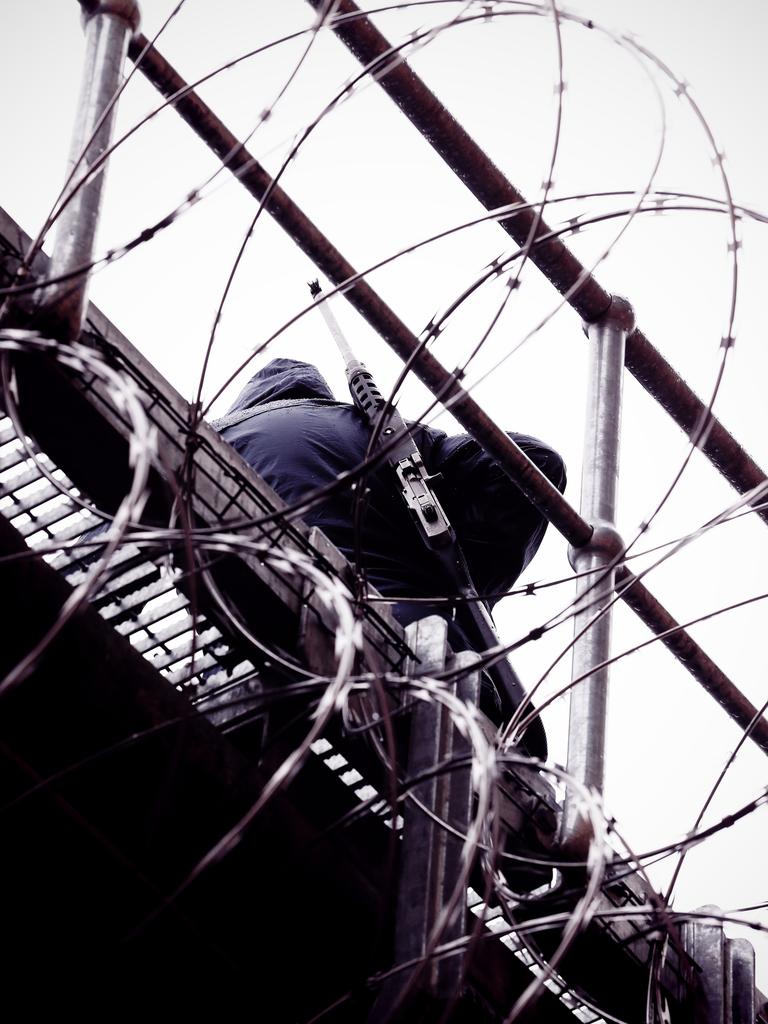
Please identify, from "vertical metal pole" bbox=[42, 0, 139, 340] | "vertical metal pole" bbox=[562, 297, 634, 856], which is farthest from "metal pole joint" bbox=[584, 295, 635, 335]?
"vertical metal pole" bbox=[42, 0, 139, 340]

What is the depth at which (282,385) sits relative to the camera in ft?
31.5

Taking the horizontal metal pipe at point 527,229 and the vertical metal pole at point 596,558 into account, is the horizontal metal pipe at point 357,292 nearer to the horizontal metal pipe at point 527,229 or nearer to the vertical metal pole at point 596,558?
the vertical metal pole at point 596,558

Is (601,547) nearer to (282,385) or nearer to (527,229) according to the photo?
(527,229)

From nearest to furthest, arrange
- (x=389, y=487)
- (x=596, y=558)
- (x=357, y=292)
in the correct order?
(x=357, y=292), (x=596, y=558), (x=389, y=487)

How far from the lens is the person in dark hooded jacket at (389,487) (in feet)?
26.8

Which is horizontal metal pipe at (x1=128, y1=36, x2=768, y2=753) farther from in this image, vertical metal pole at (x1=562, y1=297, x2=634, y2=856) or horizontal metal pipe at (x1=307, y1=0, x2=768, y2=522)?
horizontal metal pipe at (x1=307, y1=0, x2=768, y2=522)

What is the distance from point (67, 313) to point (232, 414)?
11.5 feet

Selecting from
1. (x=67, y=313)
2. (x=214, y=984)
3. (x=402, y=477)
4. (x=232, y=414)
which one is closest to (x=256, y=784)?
(x=214, y=984)

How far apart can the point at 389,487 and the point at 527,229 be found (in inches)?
61.7

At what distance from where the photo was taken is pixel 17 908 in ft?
18.3

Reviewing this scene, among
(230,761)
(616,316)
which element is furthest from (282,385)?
(230,761)

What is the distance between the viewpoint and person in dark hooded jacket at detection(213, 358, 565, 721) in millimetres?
8164

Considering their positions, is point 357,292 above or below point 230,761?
above

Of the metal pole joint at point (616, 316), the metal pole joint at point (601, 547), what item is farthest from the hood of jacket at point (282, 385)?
the metal pole joint at point (601, 547)
